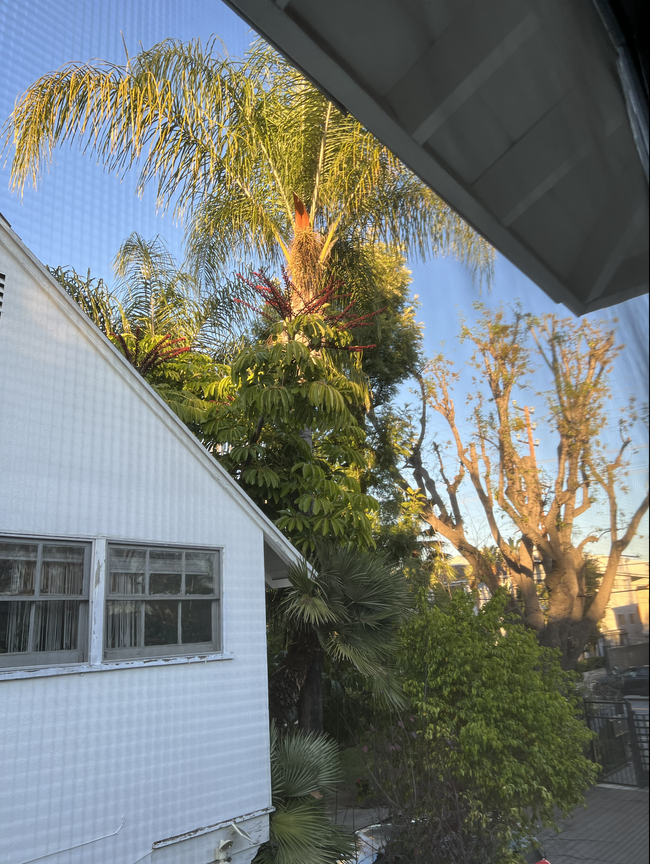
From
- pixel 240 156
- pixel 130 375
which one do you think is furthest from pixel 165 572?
pixel 240 156

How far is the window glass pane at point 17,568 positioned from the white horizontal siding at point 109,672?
13 centimetres

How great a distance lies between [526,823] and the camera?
20.1ft

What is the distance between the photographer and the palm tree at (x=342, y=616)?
5.97m

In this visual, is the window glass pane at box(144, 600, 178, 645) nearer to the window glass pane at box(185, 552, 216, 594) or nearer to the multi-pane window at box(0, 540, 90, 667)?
the window glass pane at box(185, 552, 216, 594)

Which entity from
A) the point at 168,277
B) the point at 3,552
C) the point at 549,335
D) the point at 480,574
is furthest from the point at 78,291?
the point at 549,335

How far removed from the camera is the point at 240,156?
10.2 metres

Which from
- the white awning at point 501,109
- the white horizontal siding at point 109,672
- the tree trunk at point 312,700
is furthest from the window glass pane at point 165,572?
the white awning at point 501,109

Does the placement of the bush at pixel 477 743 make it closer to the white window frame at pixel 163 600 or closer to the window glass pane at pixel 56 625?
the white window frame at pixel 163 600

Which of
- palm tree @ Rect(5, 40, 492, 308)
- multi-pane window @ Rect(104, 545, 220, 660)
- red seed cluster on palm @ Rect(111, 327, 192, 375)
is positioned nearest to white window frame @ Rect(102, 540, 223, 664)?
multi-pane window @ Rect(104, 545, 220, 660)

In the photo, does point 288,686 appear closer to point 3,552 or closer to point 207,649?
point 207,649

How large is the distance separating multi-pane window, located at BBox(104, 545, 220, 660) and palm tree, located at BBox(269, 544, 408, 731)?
1107 millimetres

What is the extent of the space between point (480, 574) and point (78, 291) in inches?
320

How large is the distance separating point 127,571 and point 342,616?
8.45ft

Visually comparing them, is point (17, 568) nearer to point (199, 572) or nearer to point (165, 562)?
point (165, 562)
